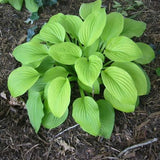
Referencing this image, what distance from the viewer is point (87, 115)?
1.74m

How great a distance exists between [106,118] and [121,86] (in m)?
0.37

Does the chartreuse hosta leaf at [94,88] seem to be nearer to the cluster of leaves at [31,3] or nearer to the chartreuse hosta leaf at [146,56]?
the chartreuse hosta leaf at [146,56]

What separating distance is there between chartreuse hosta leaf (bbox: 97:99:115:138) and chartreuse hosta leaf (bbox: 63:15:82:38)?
0.75 m

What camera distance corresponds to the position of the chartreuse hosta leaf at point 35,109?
74.7 inches

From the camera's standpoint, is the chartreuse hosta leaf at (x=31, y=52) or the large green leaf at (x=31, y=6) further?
the large green leaf at (x=31, y=6)

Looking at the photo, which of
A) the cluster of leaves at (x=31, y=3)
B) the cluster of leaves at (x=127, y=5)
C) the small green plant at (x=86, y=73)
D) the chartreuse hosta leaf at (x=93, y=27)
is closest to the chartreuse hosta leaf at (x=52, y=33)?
the small green plant at (x=86, y=73)

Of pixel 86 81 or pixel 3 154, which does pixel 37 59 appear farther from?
pixel 3 154

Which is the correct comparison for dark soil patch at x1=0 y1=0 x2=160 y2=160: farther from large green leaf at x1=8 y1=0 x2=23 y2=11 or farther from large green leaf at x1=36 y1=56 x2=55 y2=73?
large green leaf at x1=8 y1=0 x2=23 y2=11

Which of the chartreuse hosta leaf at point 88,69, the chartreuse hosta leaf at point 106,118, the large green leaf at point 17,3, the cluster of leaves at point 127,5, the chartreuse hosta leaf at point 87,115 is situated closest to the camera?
the chartreuse hosta leaf at point 88,69

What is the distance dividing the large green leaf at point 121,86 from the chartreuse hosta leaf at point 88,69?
0.44 ft

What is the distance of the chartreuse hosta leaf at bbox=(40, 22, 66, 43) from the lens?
201 centimetres

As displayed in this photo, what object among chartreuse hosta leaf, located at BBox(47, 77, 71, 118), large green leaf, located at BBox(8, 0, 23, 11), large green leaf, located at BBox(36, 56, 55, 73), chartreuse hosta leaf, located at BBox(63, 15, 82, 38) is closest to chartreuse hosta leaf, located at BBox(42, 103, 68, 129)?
chartreuse hosta leaf, located at BBox(47, 77, 71, 118)

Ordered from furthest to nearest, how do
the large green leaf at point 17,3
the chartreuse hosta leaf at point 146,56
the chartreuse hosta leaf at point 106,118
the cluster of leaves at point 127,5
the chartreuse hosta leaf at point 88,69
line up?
1. the large green leaf at point 17,3
2. the cluster of leaves at point 127,5
3. the chartreuse hosta leaf at point 146,56
4. the chartreuse hosta leaf at point 106,118
5. the chartreuse hosta leaf at point 88,69

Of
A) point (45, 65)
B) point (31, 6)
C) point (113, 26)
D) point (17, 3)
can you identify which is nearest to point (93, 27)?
point (113, 26)
